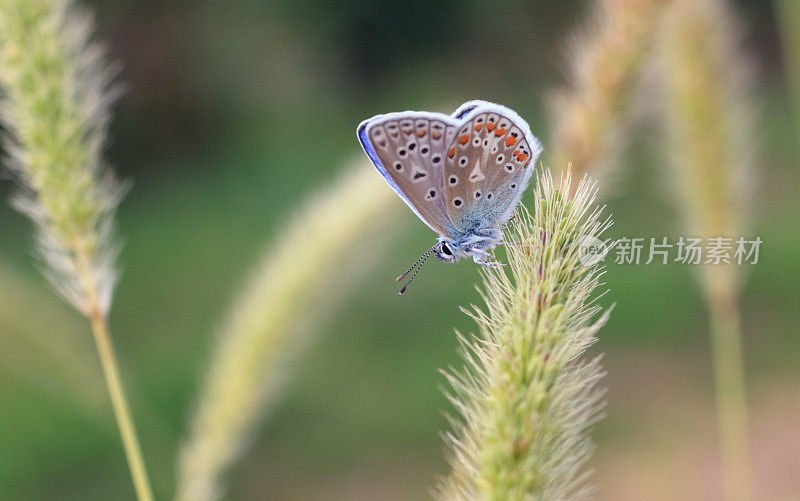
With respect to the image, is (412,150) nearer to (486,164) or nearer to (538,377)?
(486,164)

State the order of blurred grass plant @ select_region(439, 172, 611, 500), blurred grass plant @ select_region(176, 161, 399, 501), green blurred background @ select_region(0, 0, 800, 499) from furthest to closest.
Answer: green blurred background @ select_region(0, 0, 800, 499) → blurred grass plant @ select_region(176, 161, 399, 501) → blurred grass plant @ select_region(439, 172, 611, 500)

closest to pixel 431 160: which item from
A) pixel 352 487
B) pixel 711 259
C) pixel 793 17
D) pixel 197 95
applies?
pixel 711 259

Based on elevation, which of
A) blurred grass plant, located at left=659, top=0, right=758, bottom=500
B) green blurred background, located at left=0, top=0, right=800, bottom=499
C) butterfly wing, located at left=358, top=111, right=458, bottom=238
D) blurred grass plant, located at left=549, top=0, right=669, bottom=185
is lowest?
butterfly wing, located at left=358, top=111, right=458, bottom=238

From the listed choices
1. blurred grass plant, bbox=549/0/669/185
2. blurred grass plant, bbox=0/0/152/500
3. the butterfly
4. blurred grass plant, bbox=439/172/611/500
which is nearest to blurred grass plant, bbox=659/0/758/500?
blurred grass plant, bbox=549/0/669/185

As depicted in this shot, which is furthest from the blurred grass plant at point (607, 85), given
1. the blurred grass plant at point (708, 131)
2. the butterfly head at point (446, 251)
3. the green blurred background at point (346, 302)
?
the green blurred background at point (346, 302)

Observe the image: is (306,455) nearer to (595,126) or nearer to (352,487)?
(352,487)

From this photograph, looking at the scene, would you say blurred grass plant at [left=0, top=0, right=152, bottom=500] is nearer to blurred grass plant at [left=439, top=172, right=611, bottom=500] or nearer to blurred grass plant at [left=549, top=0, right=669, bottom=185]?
blurred grass plant at [left=439, top=172, right=611, bottom=500]

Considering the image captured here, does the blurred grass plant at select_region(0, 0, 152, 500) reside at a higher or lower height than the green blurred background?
lower
